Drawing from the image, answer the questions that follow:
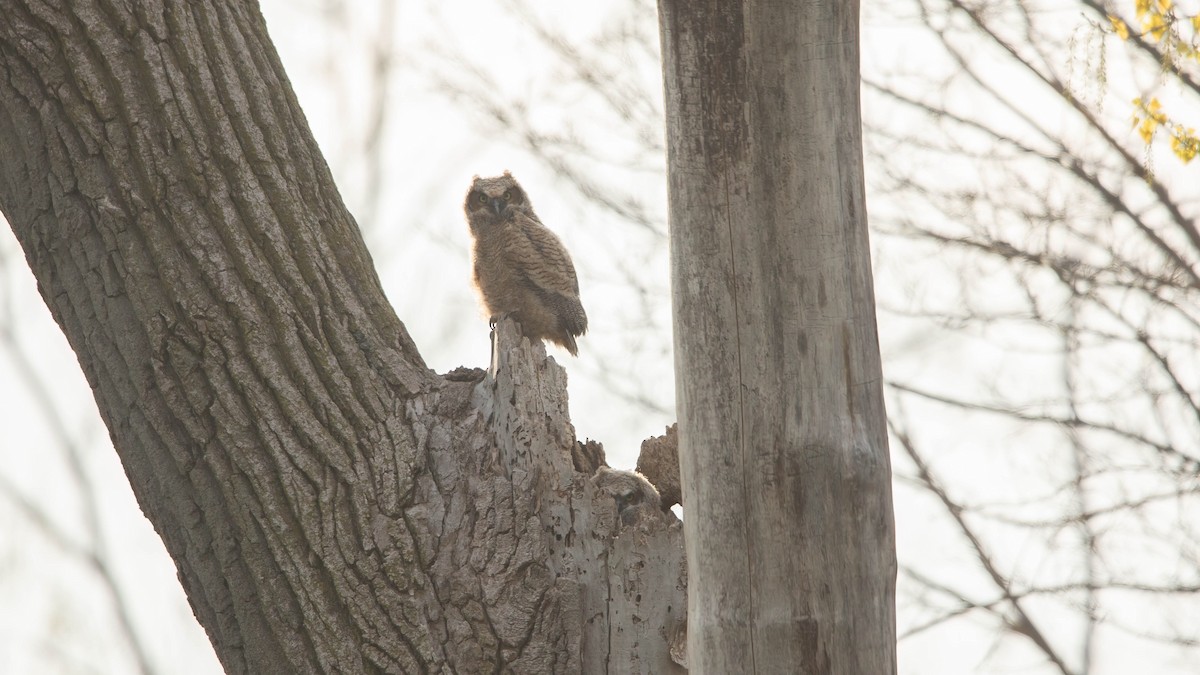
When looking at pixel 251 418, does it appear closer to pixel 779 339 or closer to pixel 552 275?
pixel 779 339

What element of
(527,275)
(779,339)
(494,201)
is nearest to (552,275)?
(527,275)

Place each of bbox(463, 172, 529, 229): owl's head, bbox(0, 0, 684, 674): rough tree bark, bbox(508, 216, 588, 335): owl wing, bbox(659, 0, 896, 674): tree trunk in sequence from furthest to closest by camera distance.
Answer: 1. bbox(463, 172, 529, 229): owl's head
2. bbox(508, 216, 588, 335): owl wing
3. bbox(0, 0, 684, 674): rough tree bark
4. bbox(659, 0, 896, 674): tree trunk

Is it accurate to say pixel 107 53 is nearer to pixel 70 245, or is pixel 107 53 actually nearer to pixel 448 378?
pixel 70 245

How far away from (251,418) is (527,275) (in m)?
1.90

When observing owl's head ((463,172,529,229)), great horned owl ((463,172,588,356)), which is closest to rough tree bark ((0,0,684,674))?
great horned owl ((463,172,588,356))

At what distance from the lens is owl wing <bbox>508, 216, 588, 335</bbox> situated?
15.0 ft

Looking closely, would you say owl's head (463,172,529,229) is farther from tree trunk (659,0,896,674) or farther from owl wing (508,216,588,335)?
tree trunk (659,0,896,674)

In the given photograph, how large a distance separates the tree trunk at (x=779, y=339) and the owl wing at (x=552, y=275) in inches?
83.1

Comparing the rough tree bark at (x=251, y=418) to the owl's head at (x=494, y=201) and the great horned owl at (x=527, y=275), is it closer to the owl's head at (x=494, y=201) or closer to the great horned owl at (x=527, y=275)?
the great horned owl at (x=527, y=275)

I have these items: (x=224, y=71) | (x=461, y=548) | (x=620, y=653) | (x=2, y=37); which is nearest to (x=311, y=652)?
(x=461, y=548)

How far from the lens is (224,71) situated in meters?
Result: 2.98

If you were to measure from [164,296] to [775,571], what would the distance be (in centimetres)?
150

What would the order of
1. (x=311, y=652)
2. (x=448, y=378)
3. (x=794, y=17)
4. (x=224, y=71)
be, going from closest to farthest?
(x=794, y=17), (x=311, y=652), (x=224, y=71), (x=448, y=378)

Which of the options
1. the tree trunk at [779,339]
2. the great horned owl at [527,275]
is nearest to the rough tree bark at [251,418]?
the tree trunk at [779,339]
